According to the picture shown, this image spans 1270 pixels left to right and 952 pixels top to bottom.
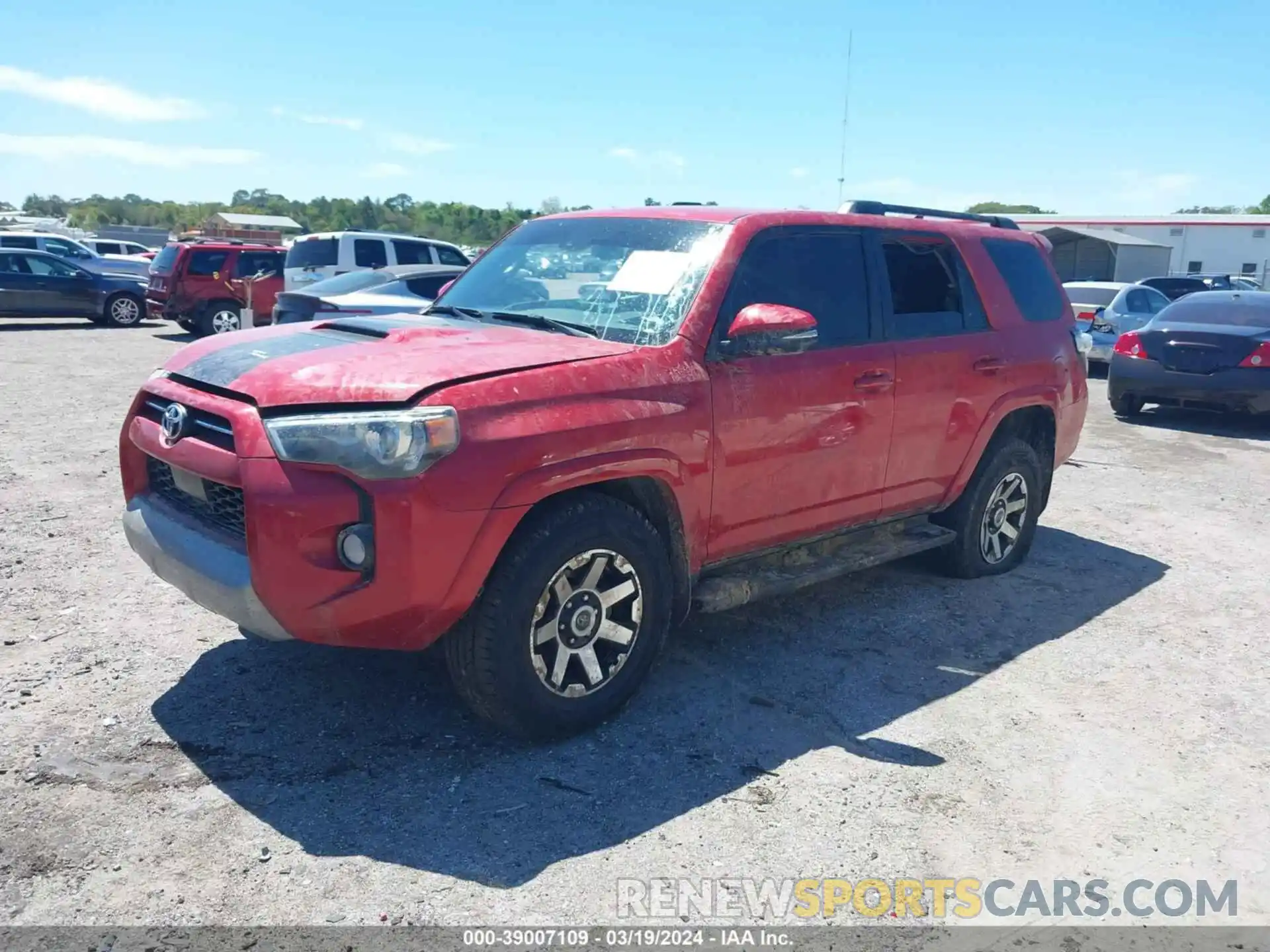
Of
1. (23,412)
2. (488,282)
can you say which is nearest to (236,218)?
(23,412)

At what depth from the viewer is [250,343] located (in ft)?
13.1

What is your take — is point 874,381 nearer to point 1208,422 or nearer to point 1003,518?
point 1003,518

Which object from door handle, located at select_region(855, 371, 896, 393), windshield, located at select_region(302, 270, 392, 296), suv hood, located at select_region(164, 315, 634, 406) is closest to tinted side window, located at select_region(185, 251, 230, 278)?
windshield, located at select_region(302, 270, 392, 296)

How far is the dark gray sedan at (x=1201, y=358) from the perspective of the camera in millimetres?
10922

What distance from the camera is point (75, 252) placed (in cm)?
2684

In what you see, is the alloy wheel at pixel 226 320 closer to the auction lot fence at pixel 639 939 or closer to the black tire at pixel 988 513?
the black tire at pixel 988 513

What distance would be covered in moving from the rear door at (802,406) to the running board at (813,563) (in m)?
0.12

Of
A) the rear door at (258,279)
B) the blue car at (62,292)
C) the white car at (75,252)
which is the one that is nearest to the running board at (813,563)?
the rear door at (258,279)

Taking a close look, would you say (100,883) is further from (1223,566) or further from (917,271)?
(1223,566)

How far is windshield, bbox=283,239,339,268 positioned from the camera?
1644 centimetres

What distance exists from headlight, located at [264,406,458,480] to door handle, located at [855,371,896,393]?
218 cm

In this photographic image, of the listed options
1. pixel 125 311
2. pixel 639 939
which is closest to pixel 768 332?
pixel 639 939

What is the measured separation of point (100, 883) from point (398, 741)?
1099 mm

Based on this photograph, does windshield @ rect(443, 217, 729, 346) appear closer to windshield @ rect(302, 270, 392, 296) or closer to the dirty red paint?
the dirty red paint
